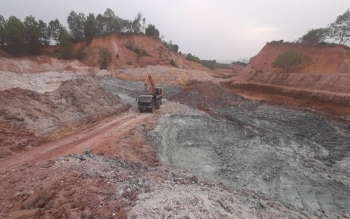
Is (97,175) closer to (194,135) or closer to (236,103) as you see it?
(194,135)

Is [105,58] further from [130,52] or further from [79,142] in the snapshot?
[79,142]

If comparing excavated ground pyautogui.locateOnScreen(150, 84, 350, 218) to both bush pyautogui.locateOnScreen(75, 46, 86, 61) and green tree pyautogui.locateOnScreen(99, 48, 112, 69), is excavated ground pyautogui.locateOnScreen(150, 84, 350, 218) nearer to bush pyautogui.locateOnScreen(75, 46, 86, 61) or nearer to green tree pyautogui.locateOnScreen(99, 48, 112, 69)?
green tree pyautogui.locateOnScreen(99, 48, 112, 69)

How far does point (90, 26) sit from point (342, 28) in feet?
178

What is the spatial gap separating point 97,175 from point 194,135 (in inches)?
367

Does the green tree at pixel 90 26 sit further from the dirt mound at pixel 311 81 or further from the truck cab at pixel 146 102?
the truck cab at pixel 146 102

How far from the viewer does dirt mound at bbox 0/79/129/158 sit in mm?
10391

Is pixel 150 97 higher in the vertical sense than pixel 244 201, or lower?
higher

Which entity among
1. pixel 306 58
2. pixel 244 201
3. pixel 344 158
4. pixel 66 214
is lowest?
pixel 344 158

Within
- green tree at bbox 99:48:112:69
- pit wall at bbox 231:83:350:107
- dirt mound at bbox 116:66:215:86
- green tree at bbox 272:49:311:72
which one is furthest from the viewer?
green tree at bbox 99:48:112:69

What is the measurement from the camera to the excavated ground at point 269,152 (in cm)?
923

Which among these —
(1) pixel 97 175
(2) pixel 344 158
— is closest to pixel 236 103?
(2) pixel 344 158

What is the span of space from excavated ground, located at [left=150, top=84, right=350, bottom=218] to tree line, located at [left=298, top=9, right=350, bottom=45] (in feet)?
76.8

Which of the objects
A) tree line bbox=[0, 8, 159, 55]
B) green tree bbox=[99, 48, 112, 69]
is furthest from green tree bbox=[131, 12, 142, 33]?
green tree bbox=[99, 48, 112, 69]

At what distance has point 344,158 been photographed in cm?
1209
